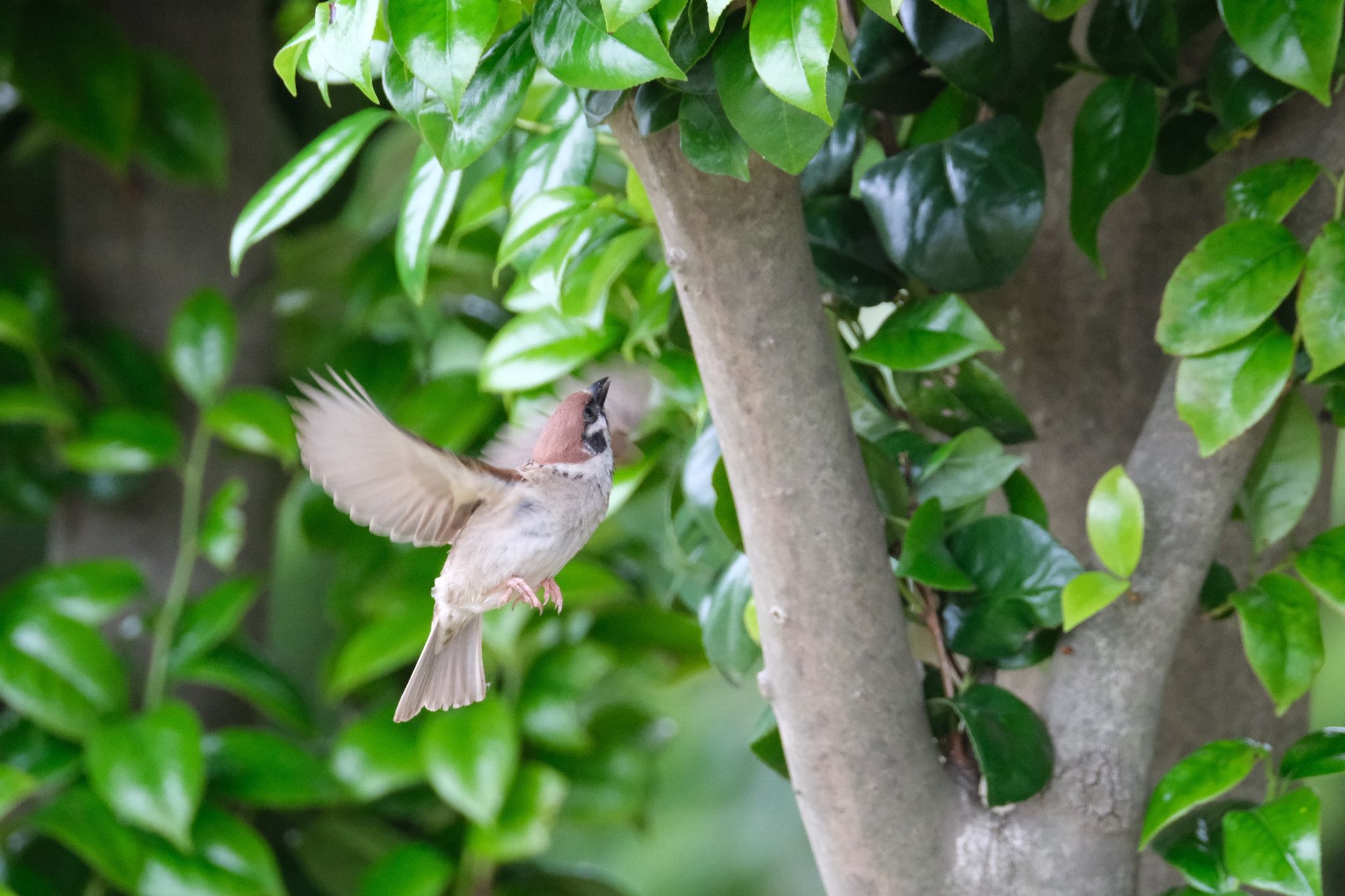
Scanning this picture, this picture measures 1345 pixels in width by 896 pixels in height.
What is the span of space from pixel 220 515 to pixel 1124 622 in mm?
1124

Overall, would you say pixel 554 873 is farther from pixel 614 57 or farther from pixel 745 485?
pixel 614 57

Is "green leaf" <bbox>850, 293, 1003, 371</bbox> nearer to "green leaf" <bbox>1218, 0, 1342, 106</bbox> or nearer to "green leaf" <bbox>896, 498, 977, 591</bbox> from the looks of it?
"green leaf" <bbox>896, 498, 977, 591</bbox>

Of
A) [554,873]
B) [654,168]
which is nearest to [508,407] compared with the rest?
[654,168]

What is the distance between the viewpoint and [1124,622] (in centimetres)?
71

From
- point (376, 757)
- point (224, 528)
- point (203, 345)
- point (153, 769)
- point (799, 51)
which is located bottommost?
point (376, 757)

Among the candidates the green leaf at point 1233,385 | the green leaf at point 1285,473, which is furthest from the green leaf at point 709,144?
the green leaf at point 1285,473

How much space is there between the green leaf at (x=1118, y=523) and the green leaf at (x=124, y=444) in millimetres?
1207

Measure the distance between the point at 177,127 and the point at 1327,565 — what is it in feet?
4.85

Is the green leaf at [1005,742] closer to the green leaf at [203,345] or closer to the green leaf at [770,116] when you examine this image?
the green leaf at [770,116]

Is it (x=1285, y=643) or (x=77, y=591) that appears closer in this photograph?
(x=1285, y=643)

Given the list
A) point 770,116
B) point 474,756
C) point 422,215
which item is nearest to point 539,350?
point 422,215

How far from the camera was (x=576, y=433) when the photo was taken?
27.0 inches

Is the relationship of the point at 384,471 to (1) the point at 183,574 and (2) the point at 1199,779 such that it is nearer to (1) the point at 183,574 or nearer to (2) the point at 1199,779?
(2) the point at 1199,779

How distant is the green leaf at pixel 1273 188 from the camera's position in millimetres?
671
